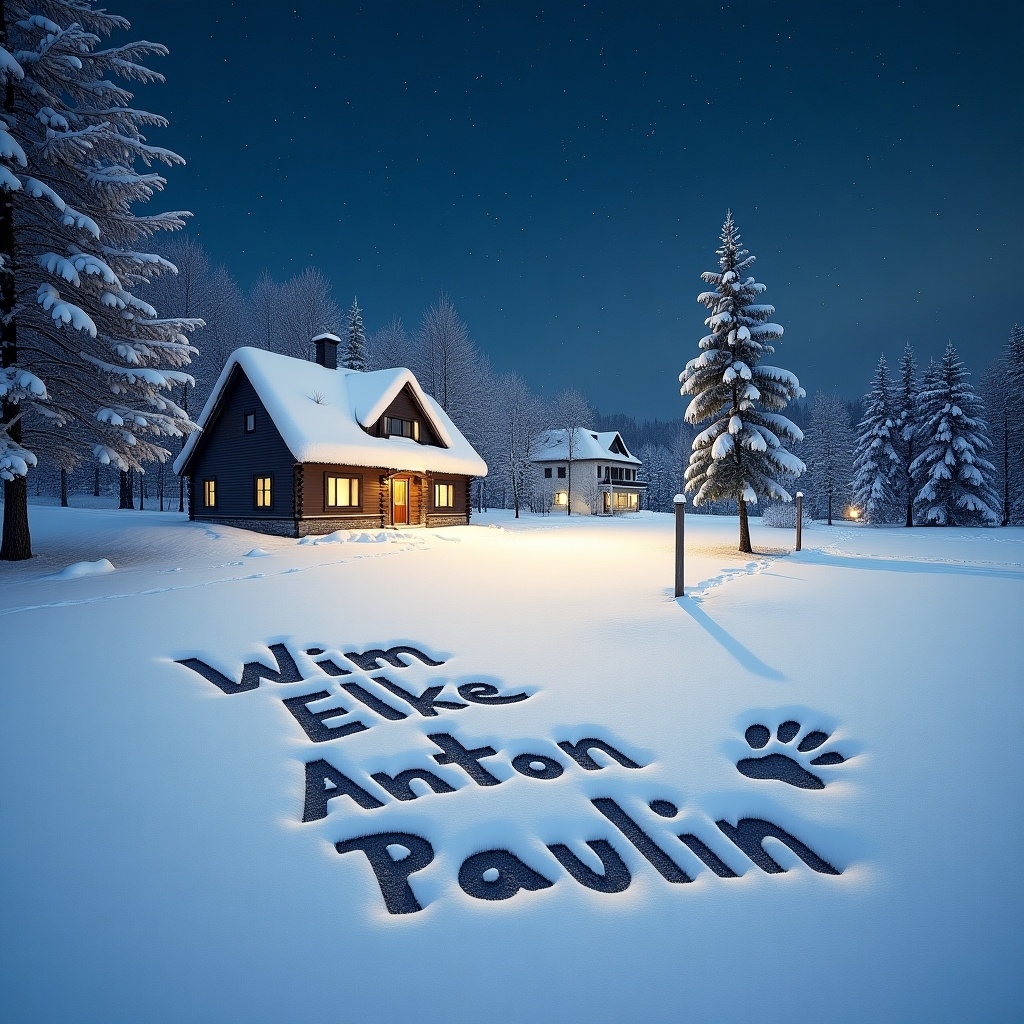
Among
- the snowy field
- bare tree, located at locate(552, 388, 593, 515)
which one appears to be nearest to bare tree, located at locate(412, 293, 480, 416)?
bare tree, located at locate(552, 388, 593, 515)

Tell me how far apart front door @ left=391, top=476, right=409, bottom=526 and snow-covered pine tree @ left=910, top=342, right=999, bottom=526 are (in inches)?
1219

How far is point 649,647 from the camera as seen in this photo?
636cm

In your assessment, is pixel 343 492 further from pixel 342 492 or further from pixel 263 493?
pixel 263 493

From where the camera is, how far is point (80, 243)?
12.4m

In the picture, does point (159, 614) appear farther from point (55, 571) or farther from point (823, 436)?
point (823, 436)

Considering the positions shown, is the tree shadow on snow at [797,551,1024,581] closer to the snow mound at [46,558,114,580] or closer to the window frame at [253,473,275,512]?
the snow mound at [46,558,114,580]

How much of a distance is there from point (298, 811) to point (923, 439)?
140ft

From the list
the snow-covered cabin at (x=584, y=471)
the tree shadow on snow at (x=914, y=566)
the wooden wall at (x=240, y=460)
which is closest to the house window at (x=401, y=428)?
the wooden wall at (x=240, y=460)

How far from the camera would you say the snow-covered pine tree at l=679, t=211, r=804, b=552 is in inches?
693

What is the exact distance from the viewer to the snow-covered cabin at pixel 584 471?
1964 inches

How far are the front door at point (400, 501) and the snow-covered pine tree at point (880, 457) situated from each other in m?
30.9

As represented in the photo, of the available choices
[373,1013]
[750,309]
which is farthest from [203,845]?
[750,309]

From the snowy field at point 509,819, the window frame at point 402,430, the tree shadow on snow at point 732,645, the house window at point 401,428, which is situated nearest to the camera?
the snowy field at point 509,819

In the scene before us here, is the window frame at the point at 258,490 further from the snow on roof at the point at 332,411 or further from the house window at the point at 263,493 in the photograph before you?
the snow on roof at the point at 332,411
